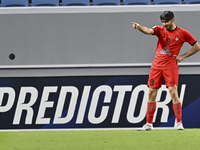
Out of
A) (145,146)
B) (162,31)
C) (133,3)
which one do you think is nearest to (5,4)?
(133,3)

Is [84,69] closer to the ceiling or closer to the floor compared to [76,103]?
closer to the ceiling

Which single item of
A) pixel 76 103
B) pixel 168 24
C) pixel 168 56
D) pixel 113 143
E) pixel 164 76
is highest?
pixel 168 24

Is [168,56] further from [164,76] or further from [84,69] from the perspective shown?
[84,69]

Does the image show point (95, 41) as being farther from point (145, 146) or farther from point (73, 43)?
point (145, 146)

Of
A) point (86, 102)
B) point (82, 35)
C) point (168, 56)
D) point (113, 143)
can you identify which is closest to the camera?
point (113, 143)

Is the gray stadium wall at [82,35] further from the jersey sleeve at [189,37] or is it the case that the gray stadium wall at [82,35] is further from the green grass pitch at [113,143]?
the green grass pitch at [113,143]

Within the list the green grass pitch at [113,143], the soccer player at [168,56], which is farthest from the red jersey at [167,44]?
the green grass pitch at [113,143]

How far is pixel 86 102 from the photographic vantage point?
19.2 ft

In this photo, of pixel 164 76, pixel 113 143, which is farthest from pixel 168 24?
pixel 113 143

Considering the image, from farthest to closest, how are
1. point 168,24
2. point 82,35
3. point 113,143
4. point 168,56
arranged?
1. point 82,35
2. point 168,56
3. point 168,24
4. point 113,143

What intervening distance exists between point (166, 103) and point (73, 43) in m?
1.65

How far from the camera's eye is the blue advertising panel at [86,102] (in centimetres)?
583

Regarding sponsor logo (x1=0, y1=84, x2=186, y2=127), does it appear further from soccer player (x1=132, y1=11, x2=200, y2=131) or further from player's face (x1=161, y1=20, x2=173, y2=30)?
player's face (x1=161, y1=20, x2=173, y2=30)

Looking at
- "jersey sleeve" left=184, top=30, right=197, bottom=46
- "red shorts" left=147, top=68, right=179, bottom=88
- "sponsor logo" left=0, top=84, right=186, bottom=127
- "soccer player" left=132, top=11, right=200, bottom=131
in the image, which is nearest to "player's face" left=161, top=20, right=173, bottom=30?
"soccer player" left=132, top=11, right=200, bottom=131
